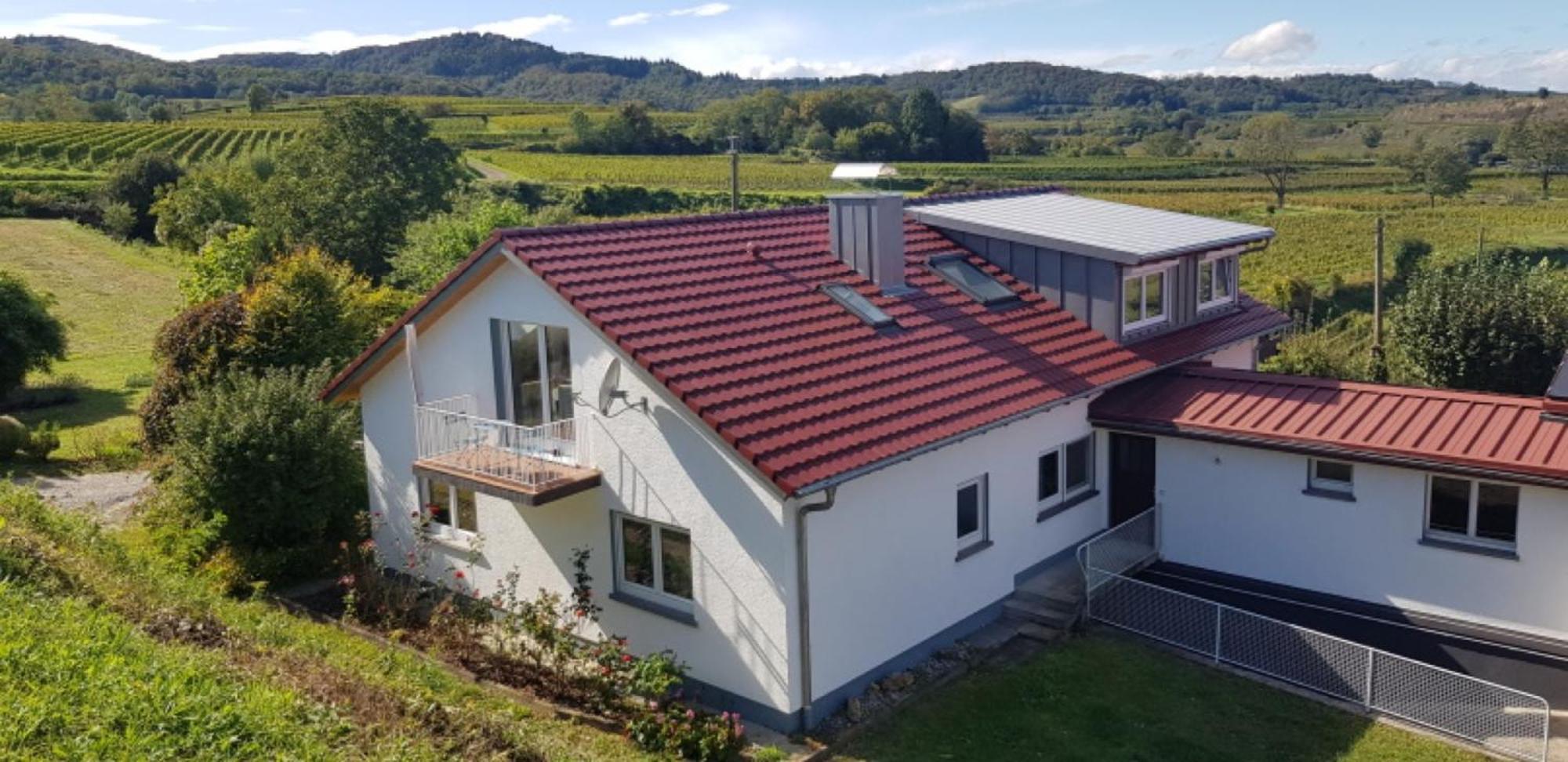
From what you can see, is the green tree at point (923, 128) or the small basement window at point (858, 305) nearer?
the small basement window at point (858, 305)

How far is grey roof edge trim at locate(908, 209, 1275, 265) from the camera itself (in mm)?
17375

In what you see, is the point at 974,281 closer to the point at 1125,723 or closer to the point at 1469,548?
the point at 1469,548

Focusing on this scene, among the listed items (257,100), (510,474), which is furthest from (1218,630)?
(257,100)

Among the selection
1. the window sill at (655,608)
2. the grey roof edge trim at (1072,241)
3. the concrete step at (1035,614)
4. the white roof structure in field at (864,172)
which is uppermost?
the white roof structure in field at (864,172)

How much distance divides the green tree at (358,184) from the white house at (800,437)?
37.2 metres

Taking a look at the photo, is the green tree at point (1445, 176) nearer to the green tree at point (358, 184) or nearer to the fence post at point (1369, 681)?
the green tree at point (358, 184)

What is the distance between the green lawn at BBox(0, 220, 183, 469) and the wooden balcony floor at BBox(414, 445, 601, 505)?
16.3 meters

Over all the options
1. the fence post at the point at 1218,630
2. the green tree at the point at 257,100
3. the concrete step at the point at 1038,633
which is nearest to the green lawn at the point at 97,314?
the concrete step at the point at 1038,633

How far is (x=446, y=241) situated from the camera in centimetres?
3697

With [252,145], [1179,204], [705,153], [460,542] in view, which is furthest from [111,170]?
[460,542]

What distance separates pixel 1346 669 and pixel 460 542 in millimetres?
11396

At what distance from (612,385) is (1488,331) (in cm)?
2055

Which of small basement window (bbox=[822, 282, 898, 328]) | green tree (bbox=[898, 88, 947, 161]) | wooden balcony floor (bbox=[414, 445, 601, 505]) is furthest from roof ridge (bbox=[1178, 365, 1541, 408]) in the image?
green tree (bbox=[898, 88, 947, 161])

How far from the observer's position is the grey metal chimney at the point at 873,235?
55.2ft
